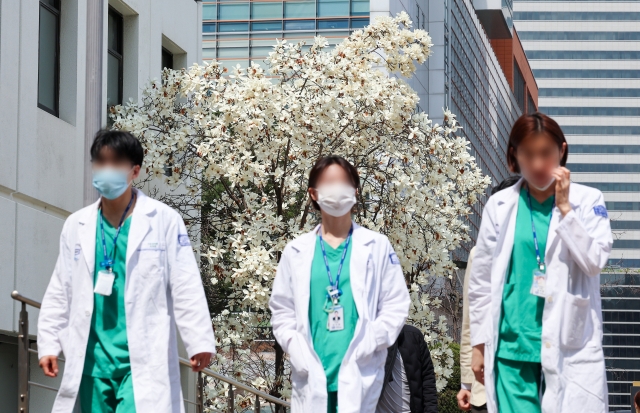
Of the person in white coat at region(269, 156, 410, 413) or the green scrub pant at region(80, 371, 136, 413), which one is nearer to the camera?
the green scrub pant at region(80, 371, 136, 413)

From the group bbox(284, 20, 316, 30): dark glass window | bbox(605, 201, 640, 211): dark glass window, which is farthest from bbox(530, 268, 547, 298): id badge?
bbox(605, 201, 640, 211): dark glass window

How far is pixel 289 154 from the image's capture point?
13508mm

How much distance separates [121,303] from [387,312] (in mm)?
1419

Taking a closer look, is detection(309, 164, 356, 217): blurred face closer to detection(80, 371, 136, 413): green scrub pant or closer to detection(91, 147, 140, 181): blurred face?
detection(91, 147, 140, 181): blurred face

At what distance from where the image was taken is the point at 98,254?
19.2 feet

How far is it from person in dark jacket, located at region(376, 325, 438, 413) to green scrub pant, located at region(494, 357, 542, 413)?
2.01 metres

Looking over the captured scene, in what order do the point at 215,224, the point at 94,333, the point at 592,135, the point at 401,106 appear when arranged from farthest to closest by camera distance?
1. the point at 592,135
2. the point at 215,224
3. the point at 401,106
4. the point at 94,333

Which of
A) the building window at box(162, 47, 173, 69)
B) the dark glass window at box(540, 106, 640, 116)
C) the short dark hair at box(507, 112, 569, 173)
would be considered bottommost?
the short dark hair at box(507, 112, 569, 173)

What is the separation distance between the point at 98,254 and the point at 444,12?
53.1 meters

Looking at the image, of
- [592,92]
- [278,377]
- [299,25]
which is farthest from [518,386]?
[592,92]

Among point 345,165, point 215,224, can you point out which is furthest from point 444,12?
point 345,165

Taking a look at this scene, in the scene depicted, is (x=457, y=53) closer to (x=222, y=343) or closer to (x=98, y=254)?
(x=222, y=343)

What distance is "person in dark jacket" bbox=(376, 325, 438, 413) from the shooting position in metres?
7.24

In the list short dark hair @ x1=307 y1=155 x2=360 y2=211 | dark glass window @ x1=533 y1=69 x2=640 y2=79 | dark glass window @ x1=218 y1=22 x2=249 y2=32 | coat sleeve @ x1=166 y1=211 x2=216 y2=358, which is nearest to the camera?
coat sleeve @ x1=166 y1=211 x2=216 y2=358
